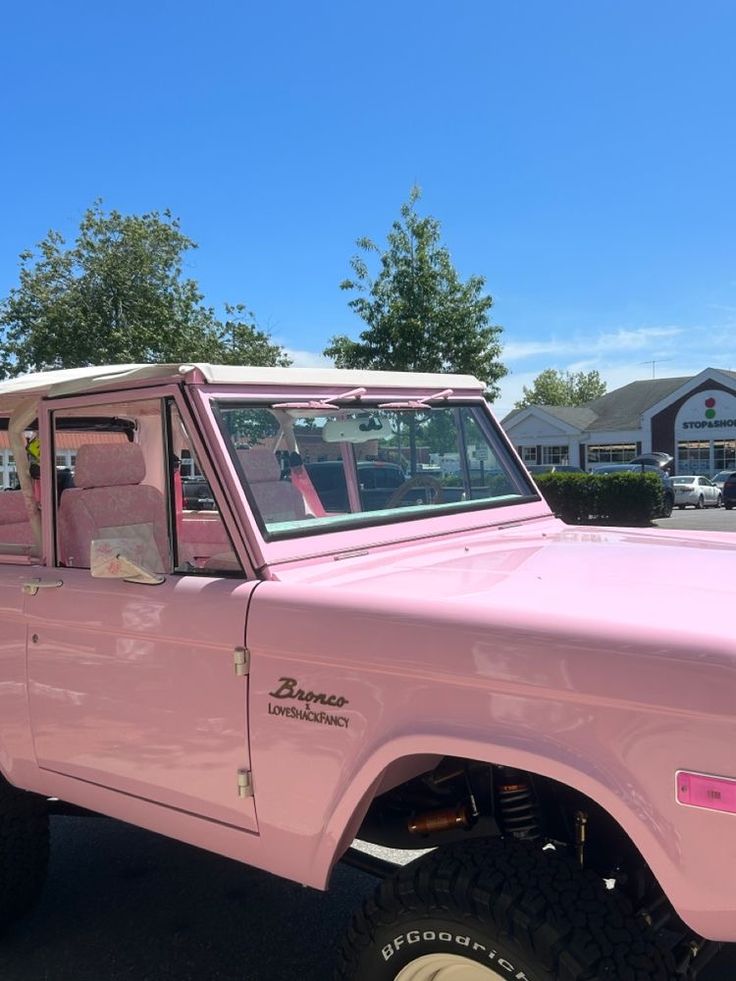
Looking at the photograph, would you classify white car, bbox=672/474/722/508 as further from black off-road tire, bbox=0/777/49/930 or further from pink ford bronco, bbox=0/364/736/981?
black off-road tire, bbox=0/777/49/930

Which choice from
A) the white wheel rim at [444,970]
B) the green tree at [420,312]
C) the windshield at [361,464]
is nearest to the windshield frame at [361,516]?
the windshield at [361,464]

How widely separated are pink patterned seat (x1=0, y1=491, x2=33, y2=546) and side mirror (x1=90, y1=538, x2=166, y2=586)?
1.14 m

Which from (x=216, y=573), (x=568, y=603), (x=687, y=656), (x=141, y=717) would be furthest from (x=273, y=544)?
(x=687, y=656)

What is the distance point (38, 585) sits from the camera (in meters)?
2.73

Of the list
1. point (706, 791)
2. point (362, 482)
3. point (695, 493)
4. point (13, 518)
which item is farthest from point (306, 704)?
point (695, 493)

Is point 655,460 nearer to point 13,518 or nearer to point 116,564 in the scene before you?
point 13,518

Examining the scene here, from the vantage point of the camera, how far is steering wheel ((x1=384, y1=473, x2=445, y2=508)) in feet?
10.6

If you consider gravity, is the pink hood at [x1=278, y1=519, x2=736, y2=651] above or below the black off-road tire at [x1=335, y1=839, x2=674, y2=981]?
above

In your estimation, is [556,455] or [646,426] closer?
[646,426]

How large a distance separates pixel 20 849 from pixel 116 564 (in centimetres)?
138

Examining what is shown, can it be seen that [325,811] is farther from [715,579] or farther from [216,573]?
[715,579]

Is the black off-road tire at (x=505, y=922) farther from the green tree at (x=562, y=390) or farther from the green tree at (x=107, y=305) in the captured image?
the green tree at (x=562, y=390)

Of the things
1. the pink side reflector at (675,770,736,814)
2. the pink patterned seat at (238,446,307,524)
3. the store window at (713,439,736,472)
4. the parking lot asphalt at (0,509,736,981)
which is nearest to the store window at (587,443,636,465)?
the store window at (713,439,736,472)

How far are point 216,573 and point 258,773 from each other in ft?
1.89
